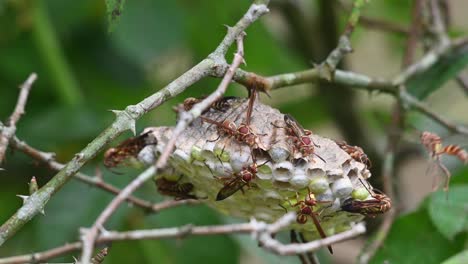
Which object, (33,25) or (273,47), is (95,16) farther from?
(273,47)

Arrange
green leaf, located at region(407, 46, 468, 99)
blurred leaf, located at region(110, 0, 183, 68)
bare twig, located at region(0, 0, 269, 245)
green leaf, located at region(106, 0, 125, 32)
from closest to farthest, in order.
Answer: bare twig, located at region(0, 0, 269, 245)
green leaf, located at region(106, 0, 125, 32)
green leaf, located at region(407, 46, 468, 99)
blurred leaf, located at region(110, 0, 183, 68)

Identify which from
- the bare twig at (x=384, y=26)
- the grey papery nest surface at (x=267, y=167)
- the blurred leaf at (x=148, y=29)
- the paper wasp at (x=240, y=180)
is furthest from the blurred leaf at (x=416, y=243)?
the blurred leaf at (x=148, y=29)

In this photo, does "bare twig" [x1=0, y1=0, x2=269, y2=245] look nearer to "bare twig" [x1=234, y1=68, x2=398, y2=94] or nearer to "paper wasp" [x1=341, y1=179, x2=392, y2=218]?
→ "bare twig" [x1=234, y1=68, x2=398, y2=94]

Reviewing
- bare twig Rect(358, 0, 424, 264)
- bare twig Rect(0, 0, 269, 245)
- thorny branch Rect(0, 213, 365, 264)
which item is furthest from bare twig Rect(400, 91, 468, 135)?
thorny branch Rect(0, 213, 365, 264)

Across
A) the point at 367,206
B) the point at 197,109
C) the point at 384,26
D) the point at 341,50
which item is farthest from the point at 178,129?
the point at 384,26

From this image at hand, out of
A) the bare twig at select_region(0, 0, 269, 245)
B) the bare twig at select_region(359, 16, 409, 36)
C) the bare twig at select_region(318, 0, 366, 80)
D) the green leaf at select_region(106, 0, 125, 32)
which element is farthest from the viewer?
the bare twig at select_region(359, 16, 409, 36)

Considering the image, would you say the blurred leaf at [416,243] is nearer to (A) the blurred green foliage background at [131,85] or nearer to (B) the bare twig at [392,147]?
(B) the bare twig at [392,147]
